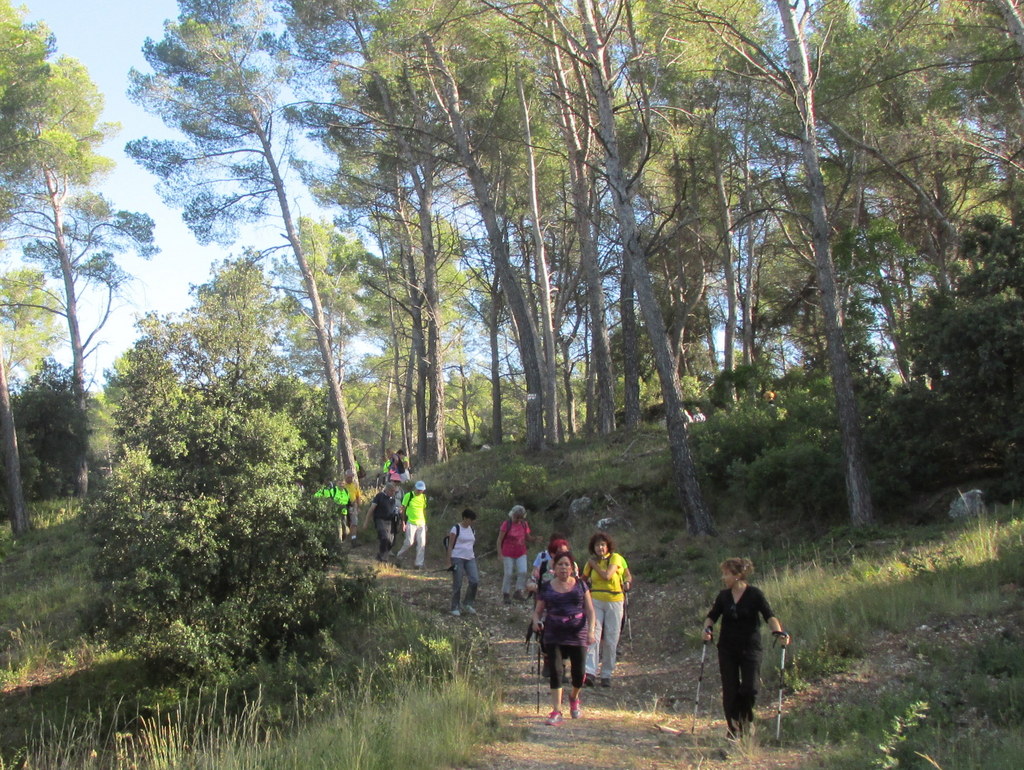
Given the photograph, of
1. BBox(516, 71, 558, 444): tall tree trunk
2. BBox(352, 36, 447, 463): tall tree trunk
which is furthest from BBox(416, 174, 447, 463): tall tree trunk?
BBox(516, 71, 558, 444): tall tree trunk

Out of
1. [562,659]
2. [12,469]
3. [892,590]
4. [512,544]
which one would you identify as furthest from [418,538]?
[12,469]

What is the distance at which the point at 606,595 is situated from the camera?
7.87 meters

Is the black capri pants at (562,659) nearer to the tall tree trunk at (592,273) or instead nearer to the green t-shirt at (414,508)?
the green t-shirt at (414,508)

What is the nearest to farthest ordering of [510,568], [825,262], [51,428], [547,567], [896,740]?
[896,740] → [547,567] → [510,568] → [825,262] → [51,428]

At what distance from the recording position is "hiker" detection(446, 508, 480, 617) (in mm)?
10883

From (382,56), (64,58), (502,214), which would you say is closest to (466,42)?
(382,56)

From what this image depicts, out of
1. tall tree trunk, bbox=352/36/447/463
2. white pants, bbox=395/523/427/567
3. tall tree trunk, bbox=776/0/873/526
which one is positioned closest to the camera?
tall tree trunk, bbox=776/0/873/526

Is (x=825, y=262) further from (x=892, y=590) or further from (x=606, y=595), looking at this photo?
(x=606, y=595)

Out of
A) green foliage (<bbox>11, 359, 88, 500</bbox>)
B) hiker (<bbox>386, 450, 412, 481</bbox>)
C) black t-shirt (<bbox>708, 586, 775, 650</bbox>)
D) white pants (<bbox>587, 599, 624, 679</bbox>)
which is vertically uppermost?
green foliage (<bbox>11, 359, 88, 500</bbox>)

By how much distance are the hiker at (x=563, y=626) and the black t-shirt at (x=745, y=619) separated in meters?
1.33

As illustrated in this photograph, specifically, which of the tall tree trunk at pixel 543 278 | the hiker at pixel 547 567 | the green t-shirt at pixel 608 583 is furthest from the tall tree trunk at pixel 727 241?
the green t-shirt at pixel 608 583

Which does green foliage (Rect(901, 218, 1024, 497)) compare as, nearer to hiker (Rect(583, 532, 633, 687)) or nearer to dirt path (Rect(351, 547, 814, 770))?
dirt path (Rect(351, 547, 814, 770))

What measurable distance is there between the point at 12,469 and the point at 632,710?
794 inches

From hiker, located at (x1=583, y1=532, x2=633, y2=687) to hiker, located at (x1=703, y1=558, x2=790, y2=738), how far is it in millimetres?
1725
